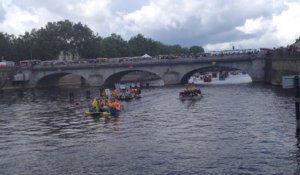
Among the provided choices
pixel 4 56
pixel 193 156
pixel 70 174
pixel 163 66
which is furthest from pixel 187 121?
pixel 4 56

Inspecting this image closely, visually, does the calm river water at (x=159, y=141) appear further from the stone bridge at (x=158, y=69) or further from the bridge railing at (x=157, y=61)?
the bridge railing at (x=157, y=61)

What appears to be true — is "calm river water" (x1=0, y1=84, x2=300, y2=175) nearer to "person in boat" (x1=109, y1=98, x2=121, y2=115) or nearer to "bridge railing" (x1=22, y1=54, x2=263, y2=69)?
"person in boat" (x1=109, y1=98, x2=121, y2=115)

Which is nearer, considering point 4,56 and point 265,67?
point 265,67

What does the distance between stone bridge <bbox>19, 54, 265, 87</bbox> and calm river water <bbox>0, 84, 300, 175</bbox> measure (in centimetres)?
4750

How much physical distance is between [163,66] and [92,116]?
63043 mm

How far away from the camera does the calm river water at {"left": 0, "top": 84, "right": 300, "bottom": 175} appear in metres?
31.5

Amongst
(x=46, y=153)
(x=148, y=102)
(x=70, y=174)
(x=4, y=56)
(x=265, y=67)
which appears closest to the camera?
(x=70, y=174)

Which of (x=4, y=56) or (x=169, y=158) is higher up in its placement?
(x=4, y=56)

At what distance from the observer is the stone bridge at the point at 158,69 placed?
111 m

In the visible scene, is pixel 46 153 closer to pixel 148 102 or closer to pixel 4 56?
pixel 148 102

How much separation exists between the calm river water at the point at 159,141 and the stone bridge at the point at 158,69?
47.5 m

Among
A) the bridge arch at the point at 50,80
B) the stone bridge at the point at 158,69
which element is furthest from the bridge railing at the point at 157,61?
the bridge arch at the point at 50,80

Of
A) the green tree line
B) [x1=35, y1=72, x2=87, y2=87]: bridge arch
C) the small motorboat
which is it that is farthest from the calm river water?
the green tree line

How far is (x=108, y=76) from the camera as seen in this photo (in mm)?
127500
